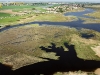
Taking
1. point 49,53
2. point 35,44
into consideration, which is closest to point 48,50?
point 49,53

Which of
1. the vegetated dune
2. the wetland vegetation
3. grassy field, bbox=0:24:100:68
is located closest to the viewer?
the wetland vegetation

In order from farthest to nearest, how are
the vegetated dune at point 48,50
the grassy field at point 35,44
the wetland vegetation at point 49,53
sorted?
the grassy field at point 35,44 → the vegetated dune at point 48,50 → the wetland vegetation at point 49,53

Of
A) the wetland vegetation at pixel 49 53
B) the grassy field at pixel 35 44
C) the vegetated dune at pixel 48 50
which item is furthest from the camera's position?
the grassy field at pixel 35 44

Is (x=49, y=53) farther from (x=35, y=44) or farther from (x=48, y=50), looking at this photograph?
(x=35, y=44)

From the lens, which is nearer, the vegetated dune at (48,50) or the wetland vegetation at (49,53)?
the wetland vegetation at (49,53)

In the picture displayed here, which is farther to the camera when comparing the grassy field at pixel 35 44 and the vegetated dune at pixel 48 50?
the grassy field at pixel 35 44

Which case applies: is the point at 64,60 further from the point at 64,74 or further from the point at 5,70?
the point at 5,70

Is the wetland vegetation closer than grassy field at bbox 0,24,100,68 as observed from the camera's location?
Yes

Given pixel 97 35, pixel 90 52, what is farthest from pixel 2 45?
pixel 97 35

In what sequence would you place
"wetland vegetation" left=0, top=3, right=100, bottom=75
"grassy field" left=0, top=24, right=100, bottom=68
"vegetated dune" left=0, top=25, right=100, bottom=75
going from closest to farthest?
"wetland vegetation" left=0, top=3, right=100, bottom=75 → "vegetated dune" left=0, top=25, right=100, bottom=75 → "grassy field" left=0, top=24, right=100, bottom=68
